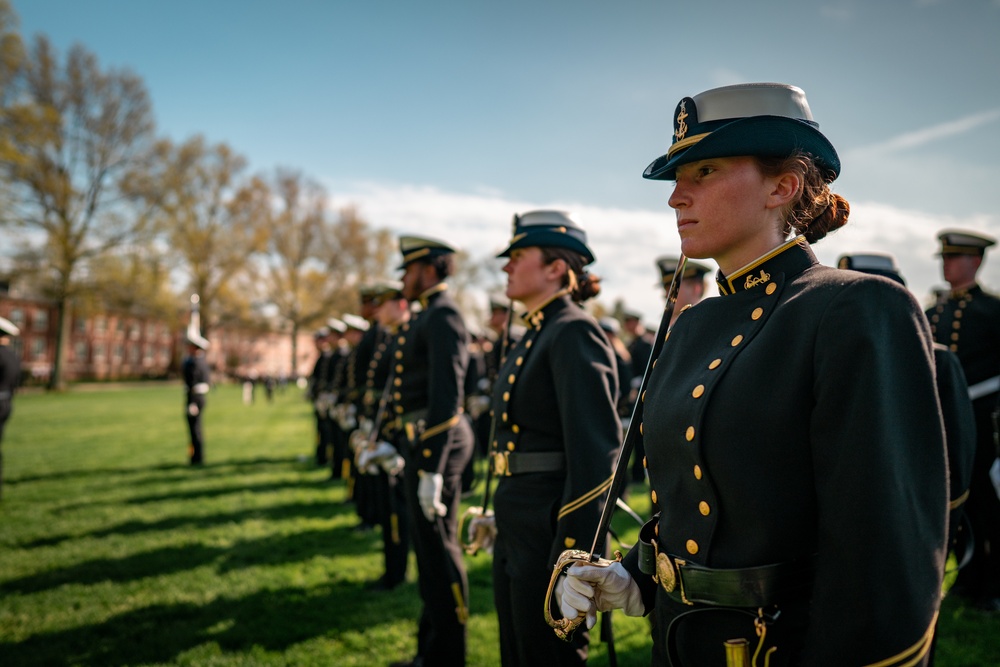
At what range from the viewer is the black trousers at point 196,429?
13555 millimetres

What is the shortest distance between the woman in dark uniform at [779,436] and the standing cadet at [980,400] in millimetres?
4968

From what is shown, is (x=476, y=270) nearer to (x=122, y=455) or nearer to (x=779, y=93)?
(x=122, y=455)

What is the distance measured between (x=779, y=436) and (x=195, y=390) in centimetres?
1423

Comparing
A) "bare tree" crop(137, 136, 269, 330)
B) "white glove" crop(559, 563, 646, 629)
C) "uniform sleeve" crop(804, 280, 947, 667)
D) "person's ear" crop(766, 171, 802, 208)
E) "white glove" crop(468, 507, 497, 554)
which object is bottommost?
"white glove" crop(468, 507, 497, 554)

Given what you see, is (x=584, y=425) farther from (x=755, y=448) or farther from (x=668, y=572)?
(x=755, y=448)

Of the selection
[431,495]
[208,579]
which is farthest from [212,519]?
[431,495]

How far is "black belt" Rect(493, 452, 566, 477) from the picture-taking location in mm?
3145

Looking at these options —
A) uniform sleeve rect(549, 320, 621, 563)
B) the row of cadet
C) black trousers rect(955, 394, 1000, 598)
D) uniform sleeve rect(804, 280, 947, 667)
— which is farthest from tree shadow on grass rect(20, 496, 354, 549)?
uniform sleeve rect(804, 280, 947, 667)

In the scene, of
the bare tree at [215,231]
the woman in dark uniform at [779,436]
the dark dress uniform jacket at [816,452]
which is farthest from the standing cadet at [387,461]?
the bare tree at [215,231]

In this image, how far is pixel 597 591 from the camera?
195 cm

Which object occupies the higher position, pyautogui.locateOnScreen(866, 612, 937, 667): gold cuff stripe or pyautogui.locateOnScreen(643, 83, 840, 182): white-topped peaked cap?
pyautogui.locateOnScreen(643, 83, 840, 182): white-topped peaked cap

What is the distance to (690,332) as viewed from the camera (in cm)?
199

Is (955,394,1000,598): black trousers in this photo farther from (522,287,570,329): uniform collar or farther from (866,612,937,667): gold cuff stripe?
(866,612,937,667): gold cuff stripe

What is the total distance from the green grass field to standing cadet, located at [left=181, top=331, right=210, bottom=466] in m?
0.74
